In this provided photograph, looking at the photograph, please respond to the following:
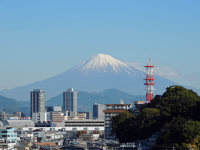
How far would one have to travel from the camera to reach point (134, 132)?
291 ft

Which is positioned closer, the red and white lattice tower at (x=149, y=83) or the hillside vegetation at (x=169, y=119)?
the hillside vegetation at (x=169, y=119)

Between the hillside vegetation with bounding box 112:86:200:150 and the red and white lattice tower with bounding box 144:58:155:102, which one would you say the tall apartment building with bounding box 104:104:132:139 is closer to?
the red and white lattice tower with bounding box 144:58:155:102

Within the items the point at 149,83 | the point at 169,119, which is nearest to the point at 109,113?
the point at 149,83

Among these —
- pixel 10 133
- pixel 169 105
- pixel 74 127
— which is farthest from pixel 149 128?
pixel 74 127

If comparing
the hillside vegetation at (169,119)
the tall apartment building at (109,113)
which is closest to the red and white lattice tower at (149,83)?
the tall apartment building at (109,113)

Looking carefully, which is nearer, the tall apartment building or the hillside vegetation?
the hillside vegetation

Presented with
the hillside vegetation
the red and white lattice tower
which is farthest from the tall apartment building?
the hillside vegetation

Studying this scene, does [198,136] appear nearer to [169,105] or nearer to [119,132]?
[169,105]

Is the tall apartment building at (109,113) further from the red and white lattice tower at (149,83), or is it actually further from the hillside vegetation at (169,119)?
the hillside vegetation at (169,119)

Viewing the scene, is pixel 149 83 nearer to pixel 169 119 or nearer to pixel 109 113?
pixel 109 113

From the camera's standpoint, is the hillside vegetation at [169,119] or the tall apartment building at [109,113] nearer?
the hillside vegetation at [169,119]

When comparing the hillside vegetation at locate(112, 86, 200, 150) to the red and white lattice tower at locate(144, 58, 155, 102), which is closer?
the hillside vegetation at locate(112, 86, 200, 150)

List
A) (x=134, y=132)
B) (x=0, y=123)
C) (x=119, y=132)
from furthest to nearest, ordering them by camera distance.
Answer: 1. (x=0, y=123)
2. (x=119, y=132)
3. (x=134, y=132)

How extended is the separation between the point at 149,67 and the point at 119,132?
47.6m
